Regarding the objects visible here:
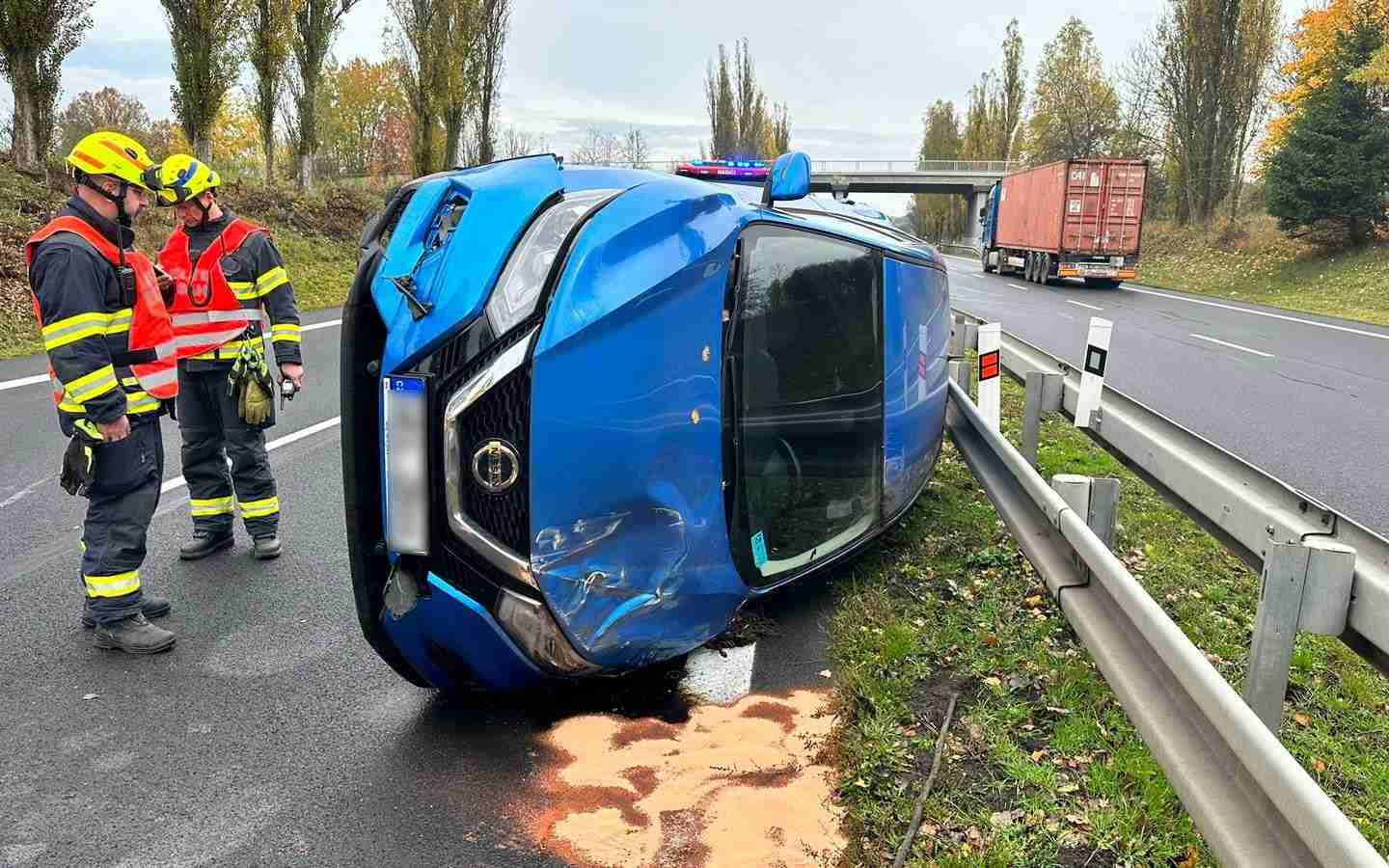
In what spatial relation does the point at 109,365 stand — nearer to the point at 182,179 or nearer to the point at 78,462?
the point at 78,462

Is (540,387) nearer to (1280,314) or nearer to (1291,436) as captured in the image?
(1291,436)

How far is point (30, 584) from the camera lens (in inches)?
181

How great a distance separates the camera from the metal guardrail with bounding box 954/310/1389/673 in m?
2.46

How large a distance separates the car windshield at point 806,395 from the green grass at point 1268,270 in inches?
718

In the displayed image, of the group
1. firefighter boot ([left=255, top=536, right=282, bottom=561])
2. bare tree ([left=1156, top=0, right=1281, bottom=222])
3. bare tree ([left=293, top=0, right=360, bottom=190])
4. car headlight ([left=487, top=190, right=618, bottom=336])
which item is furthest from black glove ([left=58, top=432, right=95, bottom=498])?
bare tree ([left=1156, top=0, right=1281, bottom=222])

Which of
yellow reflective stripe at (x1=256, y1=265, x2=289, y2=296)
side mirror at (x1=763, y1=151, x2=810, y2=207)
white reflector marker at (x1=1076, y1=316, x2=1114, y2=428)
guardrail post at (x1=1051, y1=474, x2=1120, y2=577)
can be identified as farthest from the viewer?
yellow reflective stripe at (x1=256, y1=265, x2=289, y2=296)

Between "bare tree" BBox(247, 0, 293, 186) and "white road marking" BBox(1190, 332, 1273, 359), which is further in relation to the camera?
"bare tree" BBox(247, 0, 293, 186)

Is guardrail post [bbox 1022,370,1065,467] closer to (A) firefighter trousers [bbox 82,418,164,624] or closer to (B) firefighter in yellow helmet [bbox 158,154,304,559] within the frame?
(B) firefighter in yellow helmet [bbox 158,154,304,559]

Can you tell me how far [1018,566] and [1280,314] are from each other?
18.3 metres

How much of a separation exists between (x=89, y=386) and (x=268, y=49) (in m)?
21.4

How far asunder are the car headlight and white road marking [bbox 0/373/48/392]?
8261mm

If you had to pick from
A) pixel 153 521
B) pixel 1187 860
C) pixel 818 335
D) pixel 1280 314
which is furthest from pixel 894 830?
pixel 1280 314

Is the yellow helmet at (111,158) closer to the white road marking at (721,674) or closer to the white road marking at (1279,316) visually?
the white road marking at (721,674)

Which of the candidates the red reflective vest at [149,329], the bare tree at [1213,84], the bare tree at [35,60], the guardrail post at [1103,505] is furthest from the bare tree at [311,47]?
the bare tree at [1213,84]
